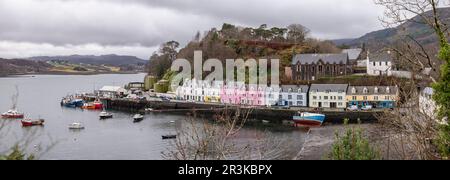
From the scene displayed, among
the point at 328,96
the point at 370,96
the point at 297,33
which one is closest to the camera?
the point at 370,96

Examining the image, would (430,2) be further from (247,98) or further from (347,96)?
(247,98)

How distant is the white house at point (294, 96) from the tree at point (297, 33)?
1642cm

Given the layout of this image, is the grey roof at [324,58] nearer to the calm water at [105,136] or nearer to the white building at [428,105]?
the calm water at [105,136]

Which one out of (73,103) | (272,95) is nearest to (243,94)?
(272,95)

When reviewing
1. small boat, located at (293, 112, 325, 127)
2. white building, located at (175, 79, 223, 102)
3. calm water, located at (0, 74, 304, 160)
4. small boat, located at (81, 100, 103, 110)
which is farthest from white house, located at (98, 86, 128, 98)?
small boat, located at (293, 112, 325, 127)

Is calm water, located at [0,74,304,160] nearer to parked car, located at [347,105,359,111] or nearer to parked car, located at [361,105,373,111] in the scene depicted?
parked car, located at [347,105,359,111]

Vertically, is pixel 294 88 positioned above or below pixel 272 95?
above

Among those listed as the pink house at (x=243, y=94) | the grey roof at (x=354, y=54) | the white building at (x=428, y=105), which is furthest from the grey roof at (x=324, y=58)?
the white building at (x=428, y=105)

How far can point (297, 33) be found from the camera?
46.2 metres

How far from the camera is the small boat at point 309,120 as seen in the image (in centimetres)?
2297

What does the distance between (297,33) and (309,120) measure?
2445 centimetres

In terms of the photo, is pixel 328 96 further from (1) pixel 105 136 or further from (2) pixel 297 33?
(2) pixel 297 33

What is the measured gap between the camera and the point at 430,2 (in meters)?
4.59

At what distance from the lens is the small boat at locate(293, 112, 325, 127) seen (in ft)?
75.4
